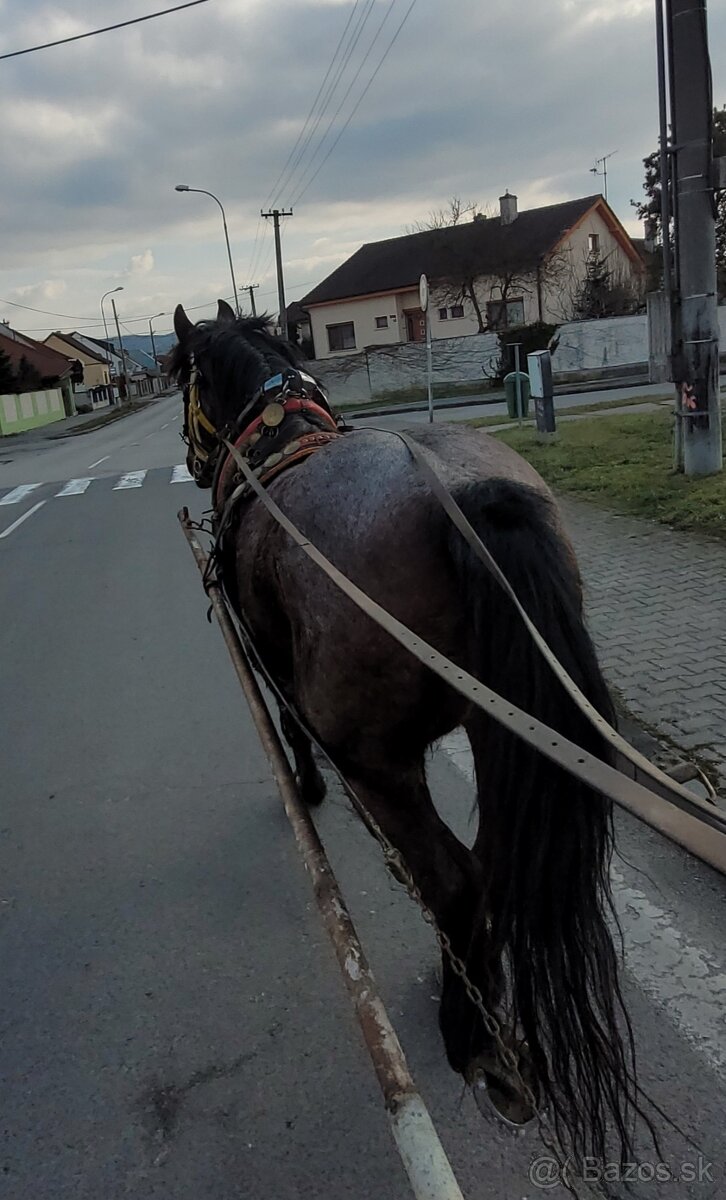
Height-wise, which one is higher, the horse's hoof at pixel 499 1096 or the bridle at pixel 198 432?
the bridle at pixel 198 432

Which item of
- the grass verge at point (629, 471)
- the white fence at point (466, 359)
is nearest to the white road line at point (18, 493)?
the grass verge at point (629, 471)

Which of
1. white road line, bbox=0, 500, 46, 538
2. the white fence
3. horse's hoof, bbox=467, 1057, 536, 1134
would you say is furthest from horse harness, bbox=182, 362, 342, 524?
the white fence

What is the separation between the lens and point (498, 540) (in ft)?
6.29

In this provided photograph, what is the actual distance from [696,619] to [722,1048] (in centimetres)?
342

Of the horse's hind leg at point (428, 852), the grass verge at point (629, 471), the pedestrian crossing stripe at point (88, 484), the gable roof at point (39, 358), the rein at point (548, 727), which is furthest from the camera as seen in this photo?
the gable roof at point (39, 358)

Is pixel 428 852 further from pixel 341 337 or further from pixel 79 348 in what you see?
pixel 79 348

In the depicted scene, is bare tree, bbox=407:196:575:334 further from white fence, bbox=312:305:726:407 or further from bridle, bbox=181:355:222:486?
bridle, bbox=181:355:222:486

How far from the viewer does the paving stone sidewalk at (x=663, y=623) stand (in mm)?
4184

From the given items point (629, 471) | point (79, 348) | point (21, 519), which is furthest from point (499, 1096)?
point (79, 348)

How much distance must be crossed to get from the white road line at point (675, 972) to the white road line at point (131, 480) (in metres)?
13.9

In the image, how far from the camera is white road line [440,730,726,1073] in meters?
2.48

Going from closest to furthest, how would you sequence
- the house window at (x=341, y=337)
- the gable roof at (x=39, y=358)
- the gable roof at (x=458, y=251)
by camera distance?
1. the gable roof at (x=458, y=251)
2. the house window at (x=341, y=337)
3. the gable roof at (x=39, y=358)

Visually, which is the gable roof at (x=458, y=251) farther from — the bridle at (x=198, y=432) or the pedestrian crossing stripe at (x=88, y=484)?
the bridle at (x=198, y=432)

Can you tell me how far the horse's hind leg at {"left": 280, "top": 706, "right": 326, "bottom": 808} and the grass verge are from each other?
4.64 meters
